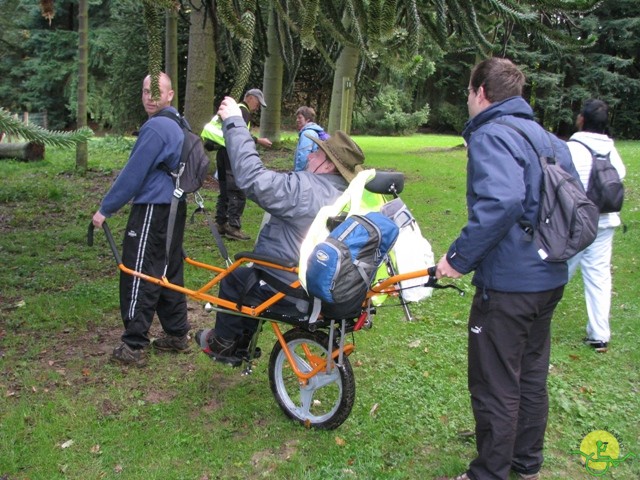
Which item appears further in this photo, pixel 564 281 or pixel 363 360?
pixel 363 360

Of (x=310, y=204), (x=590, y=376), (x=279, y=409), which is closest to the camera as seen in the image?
(x=310, y=204)

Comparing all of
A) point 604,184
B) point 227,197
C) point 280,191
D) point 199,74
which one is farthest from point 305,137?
point 199,74

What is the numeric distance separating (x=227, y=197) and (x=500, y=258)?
18.6 feet

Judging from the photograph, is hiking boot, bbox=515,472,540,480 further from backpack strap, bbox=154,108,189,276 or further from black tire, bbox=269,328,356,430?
backpack strap, bbox=154,108,189,276

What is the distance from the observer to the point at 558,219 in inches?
112

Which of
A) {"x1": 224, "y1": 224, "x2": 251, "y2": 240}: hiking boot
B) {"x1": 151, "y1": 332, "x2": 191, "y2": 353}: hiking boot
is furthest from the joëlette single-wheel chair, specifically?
{"x1": 224, "y1": 224, "x2": 251, "y2": 240}: hiking boot

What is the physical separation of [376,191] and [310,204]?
389mm

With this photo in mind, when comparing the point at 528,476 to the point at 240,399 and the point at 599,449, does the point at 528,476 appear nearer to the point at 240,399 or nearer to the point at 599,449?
the point at 599,449

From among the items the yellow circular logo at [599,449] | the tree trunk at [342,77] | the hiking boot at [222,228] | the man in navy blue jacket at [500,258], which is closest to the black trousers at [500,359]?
the man in navy blue jacket at [500,258]

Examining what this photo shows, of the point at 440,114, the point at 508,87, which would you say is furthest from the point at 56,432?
the point at 440,114

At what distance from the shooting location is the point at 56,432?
3.56 meters

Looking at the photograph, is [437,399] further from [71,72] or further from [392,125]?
[392,125]

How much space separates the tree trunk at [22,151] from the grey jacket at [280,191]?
11.7 meters

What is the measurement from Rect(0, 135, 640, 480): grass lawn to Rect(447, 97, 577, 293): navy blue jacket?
1270 mm
